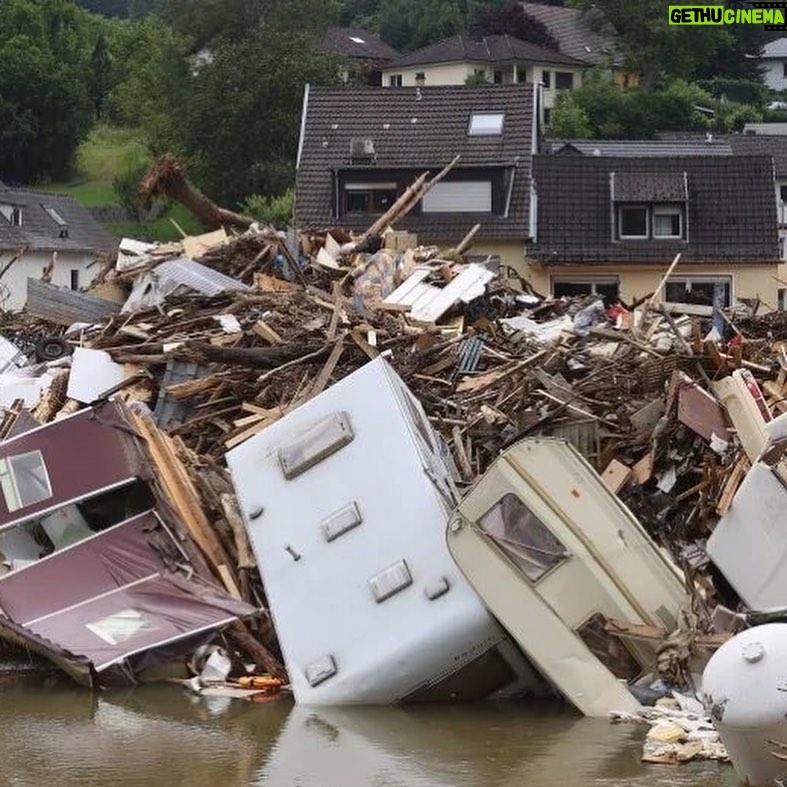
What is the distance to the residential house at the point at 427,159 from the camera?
4244 cm

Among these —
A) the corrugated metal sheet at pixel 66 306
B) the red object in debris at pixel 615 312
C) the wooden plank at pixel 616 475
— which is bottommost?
the red object in debris at pixel 615 312

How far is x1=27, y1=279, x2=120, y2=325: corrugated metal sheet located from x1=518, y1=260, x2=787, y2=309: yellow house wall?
69.1 ft

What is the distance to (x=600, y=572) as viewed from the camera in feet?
40.7

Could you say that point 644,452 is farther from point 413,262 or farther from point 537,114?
point 537,114

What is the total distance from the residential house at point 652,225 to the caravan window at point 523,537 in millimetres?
28881

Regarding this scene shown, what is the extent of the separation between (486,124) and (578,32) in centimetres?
5175

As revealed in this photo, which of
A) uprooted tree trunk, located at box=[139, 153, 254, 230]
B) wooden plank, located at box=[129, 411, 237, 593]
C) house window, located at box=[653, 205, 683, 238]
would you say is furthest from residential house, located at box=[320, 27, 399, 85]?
wooden plank, located at box=[129, 411, 237, 593]

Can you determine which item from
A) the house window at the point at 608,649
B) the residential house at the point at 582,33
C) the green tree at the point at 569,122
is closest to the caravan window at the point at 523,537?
the house window at the point at 608,649

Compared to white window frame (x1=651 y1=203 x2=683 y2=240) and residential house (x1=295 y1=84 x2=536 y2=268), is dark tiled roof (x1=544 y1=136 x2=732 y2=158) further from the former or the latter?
white window frame (x1=651 y1=203 x2=683 y2=240)

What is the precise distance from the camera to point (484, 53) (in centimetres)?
8519

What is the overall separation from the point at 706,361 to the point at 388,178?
28.1 meters

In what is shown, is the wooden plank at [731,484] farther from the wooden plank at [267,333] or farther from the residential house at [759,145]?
the residential house at [759,145]

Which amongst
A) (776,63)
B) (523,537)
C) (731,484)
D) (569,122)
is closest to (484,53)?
(569,122)

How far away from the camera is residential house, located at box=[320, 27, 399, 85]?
276 ft
